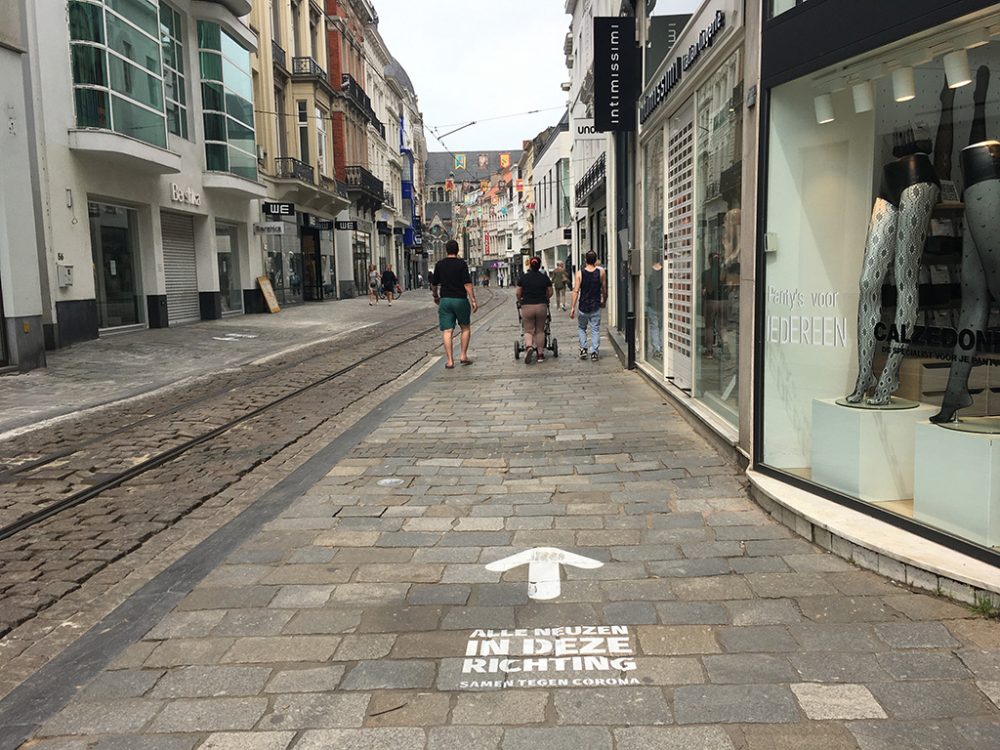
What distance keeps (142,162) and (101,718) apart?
1672 centimetres

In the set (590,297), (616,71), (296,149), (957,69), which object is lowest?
(590,297)

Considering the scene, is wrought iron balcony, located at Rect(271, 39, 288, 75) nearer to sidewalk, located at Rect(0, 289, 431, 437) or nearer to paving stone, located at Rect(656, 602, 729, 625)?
sidewalk, located at Rect(0, 289, 431, 437)

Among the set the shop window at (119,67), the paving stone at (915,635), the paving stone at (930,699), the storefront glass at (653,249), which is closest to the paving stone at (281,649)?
the paving stone at (930,699)

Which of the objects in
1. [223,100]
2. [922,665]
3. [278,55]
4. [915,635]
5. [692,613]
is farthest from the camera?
[278,55]

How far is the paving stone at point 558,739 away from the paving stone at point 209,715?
2.85 ft

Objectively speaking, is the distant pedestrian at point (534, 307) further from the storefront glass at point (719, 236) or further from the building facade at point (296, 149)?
the building facade at point (296, 149)

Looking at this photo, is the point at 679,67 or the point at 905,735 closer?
the point at 905,735

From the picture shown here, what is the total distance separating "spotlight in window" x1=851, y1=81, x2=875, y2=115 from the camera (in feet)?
14.5

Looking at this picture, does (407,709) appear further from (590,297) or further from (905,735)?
(590,297)

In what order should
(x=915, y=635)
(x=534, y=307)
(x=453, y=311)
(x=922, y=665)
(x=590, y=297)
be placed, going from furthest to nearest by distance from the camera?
(x=590, y=297), (x=534, y=307), (x=453, y=311), (x=915, y=635), (x=922, y=665)

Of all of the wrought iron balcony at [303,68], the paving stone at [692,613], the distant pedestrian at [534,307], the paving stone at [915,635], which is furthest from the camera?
the wrought iron balcony at [303,68]

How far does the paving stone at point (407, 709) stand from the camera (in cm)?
260

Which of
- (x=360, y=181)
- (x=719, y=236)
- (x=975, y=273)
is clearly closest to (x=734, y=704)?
(x=975, y=273)

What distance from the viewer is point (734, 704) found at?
2.65 metres
